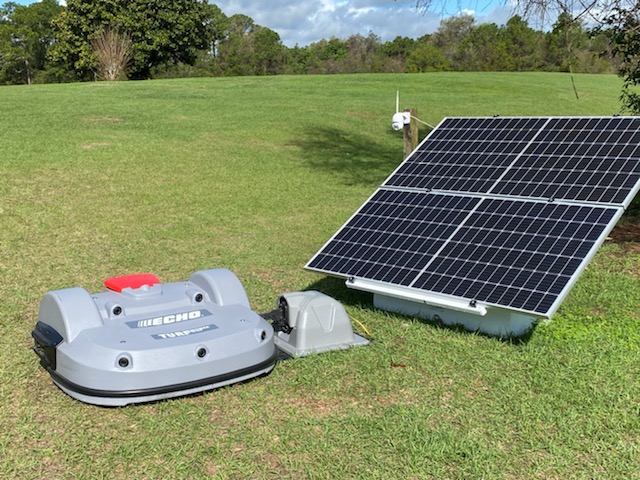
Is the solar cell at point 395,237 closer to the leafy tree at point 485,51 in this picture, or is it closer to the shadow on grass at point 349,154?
the shadow on grass at point 349,154

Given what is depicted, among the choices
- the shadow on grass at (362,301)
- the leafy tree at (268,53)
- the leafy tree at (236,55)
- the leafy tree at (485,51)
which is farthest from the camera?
the leafy tree at (268,53)

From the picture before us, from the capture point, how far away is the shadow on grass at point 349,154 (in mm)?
14188

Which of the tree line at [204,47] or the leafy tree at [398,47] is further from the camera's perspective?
the leafy tree at [398,47]

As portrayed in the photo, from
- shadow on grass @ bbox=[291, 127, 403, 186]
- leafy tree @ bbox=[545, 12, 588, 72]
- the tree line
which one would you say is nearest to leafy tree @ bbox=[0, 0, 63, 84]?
the tree line

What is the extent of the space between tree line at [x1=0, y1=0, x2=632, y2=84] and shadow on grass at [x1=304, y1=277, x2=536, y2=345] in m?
6.24

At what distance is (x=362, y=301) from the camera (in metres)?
6.70

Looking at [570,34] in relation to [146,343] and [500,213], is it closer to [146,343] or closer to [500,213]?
[500,213]

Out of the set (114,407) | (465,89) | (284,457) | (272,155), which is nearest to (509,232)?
(284,457)

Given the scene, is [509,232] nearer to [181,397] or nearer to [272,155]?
[181,397]

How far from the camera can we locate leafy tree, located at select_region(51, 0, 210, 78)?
44.3 m

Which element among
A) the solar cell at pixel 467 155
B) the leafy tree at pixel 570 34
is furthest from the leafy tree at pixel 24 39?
the solar cell at pixel 467 155

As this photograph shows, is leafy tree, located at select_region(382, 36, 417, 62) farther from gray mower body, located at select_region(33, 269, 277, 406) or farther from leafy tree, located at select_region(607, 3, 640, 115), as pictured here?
gray mower body, located at select_region(33, 269, 277, 406)

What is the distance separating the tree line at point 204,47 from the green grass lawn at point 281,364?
5.94 meters

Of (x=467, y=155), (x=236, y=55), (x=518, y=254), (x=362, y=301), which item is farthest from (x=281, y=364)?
(x=236, y=55)
